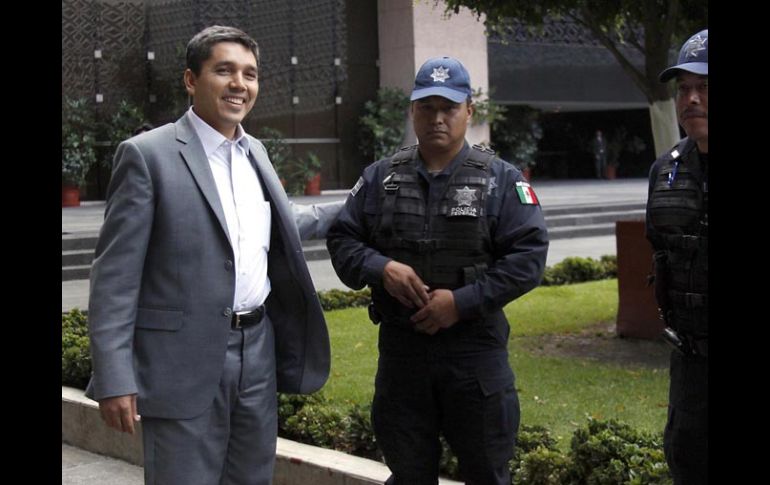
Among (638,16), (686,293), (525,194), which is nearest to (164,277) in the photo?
(525,194)

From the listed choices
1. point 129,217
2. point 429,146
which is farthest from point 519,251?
point 129,217

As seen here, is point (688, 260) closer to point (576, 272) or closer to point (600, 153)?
point (576, 272)

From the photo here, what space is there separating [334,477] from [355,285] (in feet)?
5.14

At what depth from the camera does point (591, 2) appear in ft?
27.5

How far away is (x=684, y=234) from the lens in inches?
131

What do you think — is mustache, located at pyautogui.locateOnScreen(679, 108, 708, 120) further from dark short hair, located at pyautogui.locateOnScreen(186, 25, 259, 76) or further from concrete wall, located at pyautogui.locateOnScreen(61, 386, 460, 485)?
concrete wall, located at pyautogui.locateOnScreen(61, 386, 460, 485)

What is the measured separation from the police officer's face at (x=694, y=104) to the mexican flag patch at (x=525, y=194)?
0.59 meters

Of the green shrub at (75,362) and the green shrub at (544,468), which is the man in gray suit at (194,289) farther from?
the green shrub at (75,362)

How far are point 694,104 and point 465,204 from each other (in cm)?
→ 82

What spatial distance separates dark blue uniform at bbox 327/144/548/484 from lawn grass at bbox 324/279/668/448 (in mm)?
1697

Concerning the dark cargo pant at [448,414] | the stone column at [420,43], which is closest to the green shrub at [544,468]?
the dark cargo pant at [448,414]

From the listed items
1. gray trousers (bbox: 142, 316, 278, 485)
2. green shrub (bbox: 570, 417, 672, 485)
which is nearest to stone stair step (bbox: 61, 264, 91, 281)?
green shrub (bbox: 570, 417, 672, 485)

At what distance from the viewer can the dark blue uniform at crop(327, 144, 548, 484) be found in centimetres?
357
